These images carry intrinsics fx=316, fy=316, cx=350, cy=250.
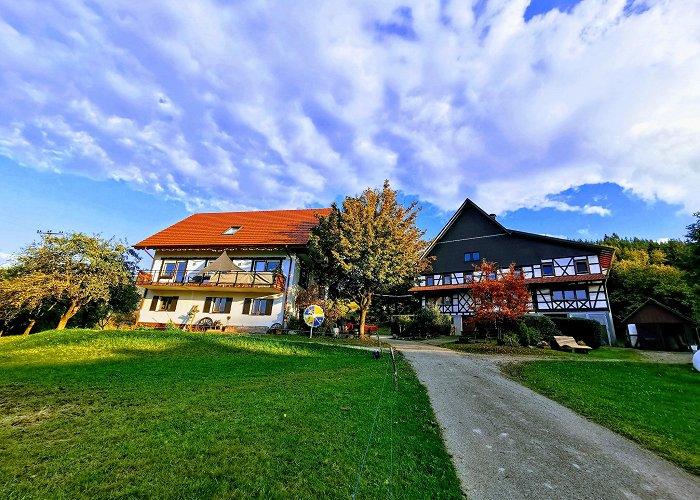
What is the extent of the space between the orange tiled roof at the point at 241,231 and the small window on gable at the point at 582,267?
23.4 metres

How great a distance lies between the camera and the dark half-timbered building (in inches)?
1084

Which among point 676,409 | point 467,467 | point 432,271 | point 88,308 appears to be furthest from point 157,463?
point 432,271

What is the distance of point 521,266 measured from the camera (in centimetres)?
3089

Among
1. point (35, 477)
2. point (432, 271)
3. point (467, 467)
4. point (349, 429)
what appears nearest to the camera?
point (35, 477)

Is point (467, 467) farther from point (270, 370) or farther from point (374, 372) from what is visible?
point (270, 370)

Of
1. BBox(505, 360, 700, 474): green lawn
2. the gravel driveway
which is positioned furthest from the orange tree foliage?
the gravel driveway

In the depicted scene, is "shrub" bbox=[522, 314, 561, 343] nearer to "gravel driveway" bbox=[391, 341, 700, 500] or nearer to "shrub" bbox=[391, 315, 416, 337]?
"shrub" bbox=[391, 315, 416, 337]

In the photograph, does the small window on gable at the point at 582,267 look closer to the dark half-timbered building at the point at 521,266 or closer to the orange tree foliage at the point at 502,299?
the dark half-timbered building at the point at 521,266

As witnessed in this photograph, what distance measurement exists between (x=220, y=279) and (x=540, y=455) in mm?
23954

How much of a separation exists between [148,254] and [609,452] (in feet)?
108

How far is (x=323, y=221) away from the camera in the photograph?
75.7 feet

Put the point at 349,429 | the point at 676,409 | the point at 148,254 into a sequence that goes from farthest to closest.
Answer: the point at 148,254 → the point at 676,409 → the point at 349,429

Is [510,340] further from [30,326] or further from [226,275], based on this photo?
[30,326]

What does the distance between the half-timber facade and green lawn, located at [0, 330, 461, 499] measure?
13.6m
